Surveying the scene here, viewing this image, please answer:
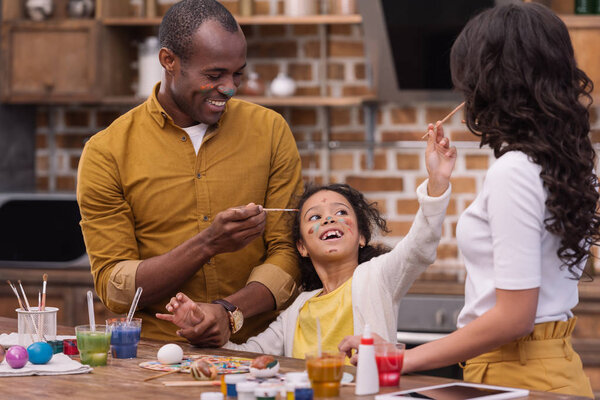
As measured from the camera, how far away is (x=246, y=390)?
1583 mm

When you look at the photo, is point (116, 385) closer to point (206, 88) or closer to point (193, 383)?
point (193, 383)

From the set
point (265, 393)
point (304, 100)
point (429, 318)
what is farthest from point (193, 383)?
point (304, 100)

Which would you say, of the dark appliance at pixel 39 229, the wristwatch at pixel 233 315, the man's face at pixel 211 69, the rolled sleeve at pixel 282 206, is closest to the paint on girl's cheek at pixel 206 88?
the man's face at pixel 211 69

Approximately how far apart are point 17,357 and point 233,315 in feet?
1.65

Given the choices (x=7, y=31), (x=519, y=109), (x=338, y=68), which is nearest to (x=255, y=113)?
(x=519, y=109)

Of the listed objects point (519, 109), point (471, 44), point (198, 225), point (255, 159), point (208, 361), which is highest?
point (471, 44)

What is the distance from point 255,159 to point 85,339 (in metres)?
0.68

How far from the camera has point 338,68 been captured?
4.32 metres

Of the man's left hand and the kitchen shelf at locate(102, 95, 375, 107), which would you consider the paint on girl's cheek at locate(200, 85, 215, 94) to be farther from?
the kitchen shelf at locate(102, 95, 375, 107)

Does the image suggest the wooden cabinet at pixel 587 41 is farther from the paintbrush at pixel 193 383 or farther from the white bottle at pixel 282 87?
the paintbrush at pixel 193 383

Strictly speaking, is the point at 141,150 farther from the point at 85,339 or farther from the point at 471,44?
the point at 471,44

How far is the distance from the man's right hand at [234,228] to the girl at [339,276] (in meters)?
0.17

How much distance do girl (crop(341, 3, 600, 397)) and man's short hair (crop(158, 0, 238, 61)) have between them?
780 mm

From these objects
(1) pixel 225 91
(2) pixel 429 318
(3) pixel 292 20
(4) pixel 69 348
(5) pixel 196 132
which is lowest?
(2) pixel 429 318
